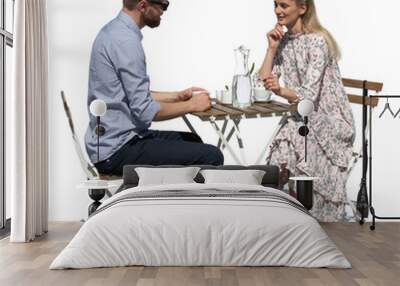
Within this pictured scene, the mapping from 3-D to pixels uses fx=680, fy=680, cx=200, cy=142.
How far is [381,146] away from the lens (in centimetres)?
736

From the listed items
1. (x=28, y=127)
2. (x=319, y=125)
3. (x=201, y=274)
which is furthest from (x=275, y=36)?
(x=201, y=274)

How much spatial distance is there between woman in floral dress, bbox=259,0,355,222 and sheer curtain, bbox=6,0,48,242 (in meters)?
2.38

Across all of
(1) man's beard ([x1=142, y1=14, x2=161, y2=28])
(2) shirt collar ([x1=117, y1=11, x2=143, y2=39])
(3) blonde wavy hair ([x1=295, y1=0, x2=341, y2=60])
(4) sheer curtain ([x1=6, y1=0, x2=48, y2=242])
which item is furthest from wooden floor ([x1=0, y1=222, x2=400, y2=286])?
(1) man's beard ([x1=142, y1=14, x2=161, y2=28])

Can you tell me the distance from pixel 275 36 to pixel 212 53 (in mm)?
704

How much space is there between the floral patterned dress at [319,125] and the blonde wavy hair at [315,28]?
48mm

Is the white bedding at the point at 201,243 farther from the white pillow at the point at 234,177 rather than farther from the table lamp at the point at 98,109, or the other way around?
the table lamp at the point at 98,109

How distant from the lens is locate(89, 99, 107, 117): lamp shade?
6.88 metres

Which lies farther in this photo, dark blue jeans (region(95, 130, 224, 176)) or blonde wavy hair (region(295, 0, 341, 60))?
blonde wavy hair (region(295, 0, 341, 60))

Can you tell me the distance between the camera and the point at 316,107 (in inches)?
288

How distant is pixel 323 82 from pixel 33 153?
3149 mm

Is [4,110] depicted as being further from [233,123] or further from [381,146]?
[381,146]

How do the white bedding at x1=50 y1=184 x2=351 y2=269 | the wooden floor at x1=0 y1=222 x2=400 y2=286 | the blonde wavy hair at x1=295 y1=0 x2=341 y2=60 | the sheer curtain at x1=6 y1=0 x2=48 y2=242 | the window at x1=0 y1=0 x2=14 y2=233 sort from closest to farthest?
the wooden floor at x1=0 y1=222 x2=400 y2=286, the white bedding at x1=50 y1=184 x2=351 y2=269, the sheer curtain at x1=6 y1=0 x2=48 y2=242, the window at x1=0 y1=0 x2=14 y2=233, the blonde wavy hair at x1=295 y1=0 x2=341 y2=60

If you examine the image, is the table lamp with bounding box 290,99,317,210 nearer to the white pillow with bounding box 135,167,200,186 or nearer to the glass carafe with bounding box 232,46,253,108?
the glass carafe with bounding box 232,46,253,108

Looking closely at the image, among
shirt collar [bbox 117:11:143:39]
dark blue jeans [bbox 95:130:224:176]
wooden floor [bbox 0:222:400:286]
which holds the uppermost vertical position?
shirt collar [bbox 117:11:143:39]
